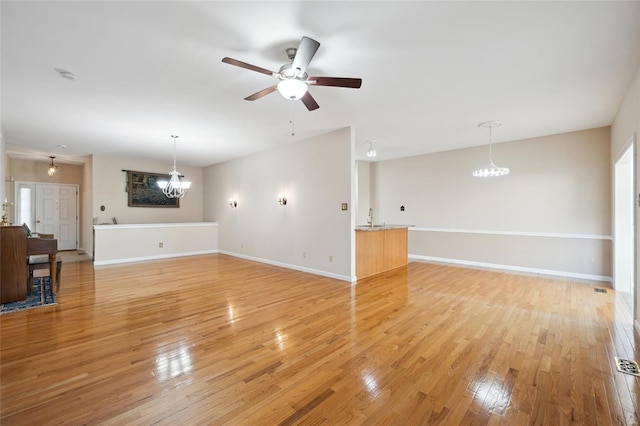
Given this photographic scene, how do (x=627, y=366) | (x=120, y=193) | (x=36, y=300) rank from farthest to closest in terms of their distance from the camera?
(x=120, y=193) < (x=36, y=300) < (x=627, y=366)

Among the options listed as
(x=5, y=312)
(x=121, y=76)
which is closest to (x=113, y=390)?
(x=5, y=312)

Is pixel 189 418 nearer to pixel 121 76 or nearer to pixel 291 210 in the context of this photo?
pixel 121 76

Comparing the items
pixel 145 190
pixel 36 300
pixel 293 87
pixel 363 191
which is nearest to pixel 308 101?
pixel 293 87

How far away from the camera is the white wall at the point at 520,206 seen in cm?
527

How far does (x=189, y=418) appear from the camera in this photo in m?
1.72

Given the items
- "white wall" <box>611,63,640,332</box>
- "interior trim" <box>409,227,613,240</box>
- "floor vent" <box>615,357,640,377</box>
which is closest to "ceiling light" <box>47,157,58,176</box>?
"interior trim" <box>409,227,613,240</box>

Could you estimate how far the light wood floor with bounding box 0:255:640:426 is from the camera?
1.80 m

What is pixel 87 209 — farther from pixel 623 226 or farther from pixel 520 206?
pixel 623 226

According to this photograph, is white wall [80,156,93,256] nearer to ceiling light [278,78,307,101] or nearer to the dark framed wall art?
the dark framed wall art

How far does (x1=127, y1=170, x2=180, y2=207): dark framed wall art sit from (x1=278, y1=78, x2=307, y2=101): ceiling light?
7.25m

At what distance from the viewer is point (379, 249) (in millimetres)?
5945

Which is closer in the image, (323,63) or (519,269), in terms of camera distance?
(323,63)

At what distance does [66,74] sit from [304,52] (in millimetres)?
2764

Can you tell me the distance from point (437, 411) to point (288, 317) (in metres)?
1.97
